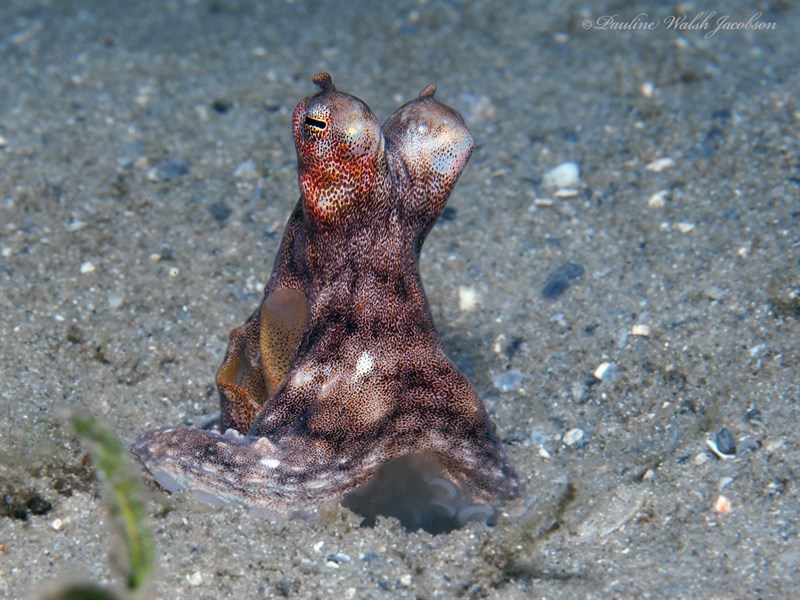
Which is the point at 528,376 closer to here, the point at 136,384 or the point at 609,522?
the point at 609,522

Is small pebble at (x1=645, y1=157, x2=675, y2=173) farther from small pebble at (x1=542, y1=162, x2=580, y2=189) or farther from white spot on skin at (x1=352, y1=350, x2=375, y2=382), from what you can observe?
white spot on skin at (x1=352, y1=350, x2=375, y2=382)

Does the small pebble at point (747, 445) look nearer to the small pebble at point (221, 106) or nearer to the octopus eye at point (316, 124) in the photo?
the octopus eye at point (316, 124)

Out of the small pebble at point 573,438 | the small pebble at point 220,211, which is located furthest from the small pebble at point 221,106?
the small pebble at point 573,438

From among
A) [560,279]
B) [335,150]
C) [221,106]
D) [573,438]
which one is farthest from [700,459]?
[221,106]

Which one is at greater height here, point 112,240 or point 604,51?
point 604,51

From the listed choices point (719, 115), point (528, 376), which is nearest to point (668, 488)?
point (528, 376)

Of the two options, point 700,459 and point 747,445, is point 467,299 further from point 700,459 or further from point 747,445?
point 747,445
